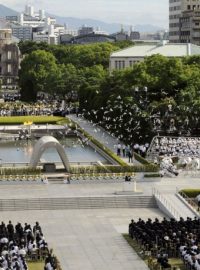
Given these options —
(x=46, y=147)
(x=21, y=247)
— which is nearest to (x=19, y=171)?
(x=46, y=147)

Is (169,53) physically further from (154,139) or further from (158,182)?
(158,182)

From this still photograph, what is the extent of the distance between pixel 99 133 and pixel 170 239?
145ft

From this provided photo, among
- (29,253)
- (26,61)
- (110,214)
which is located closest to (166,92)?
(110,214)

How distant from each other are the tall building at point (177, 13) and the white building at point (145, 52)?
4880 centimetres

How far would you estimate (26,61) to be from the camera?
130 meters

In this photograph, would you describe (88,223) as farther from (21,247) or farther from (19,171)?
(19,171)

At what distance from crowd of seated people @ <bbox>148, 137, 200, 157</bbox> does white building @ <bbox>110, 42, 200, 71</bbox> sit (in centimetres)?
4328

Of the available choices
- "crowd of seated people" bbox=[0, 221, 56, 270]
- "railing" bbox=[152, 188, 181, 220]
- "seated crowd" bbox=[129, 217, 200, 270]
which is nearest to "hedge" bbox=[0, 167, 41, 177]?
"railing" bbox=[152, 188, 181, 220]

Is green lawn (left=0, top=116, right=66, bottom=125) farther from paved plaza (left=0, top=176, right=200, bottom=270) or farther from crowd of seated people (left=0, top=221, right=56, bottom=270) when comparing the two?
crowd of seated people (left=0, top=221, right=56, bottom=270)

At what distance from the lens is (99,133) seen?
263 ft

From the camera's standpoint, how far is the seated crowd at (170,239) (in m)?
33.7

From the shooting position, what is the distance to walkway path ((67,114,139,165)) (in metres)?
70.8

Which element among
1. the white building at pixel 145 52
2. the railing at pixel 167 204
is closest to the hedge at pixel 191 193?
the railing at pixel 167 204

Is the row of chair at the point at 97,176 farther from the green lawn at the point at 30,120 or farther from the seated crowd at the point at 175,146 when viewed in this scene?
the green lawn at the point at 30,120
